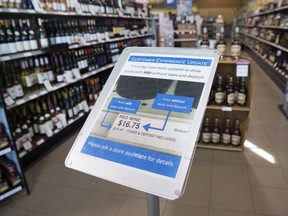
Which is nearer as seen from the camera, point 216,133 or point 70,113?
point 216,133

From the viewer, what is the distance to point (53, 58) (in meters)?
3.20

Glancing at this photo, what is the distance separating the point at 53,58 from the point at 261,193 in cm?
288

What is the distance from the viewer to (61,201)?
2.26 m

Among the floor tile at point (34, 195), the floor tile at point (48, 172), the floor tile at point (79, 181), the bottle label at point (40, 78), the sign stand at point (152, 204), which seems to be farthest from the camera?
the bottle label at point (40, 78)

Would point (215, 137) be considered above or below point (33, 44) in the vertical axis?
below

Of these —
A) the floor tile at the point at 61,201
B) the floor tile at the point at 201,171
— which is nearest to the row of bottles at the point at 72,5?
the floor tile at the point at 61,201

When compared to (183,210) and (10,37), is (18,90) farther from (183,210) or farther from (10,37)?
(183,210)

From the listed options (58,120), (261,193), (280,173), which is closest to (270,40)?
(280,173)

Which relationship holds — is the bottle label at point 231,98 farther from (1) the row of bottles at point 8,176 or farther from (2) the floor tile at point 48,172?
(1) the row of bottles at point 8,176

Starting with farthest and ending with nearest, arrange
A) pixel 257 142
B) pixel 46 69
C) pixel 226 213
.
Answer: pixel 257 142 → pixel 46 69 → pixel 226 213

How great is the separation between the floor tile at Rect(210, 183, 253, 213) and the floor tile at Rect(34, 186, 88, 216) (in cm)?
124

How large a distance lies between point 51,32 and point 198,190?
8.68ft

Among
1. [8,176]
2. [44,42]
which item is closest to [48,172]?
[8,176]

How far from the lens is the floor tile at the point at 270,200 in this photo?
2027 mm
